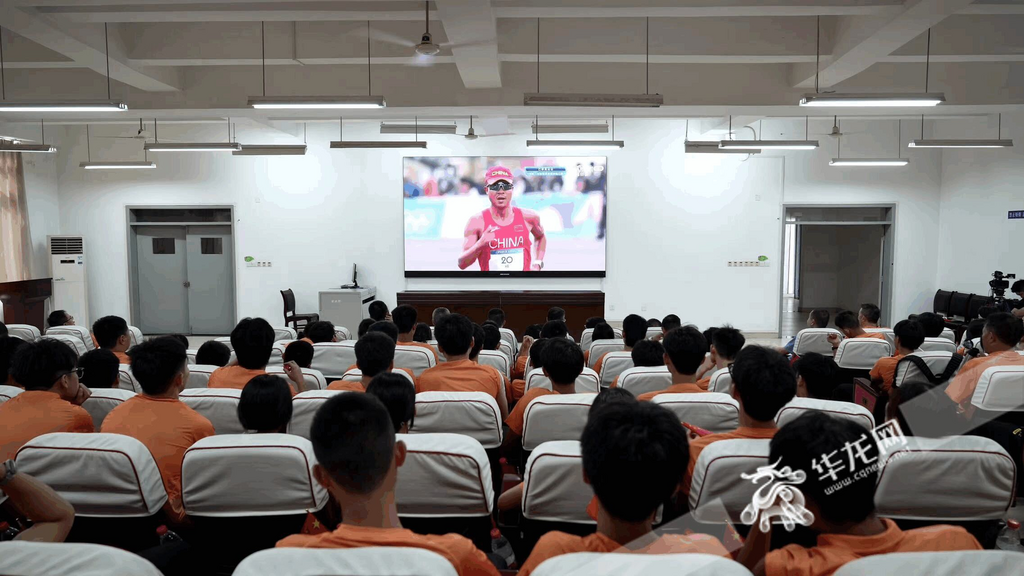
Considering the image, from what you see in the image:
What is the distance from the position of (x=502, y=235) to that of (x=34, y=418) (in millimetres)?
8201

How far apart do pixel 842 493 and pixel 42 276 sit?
1222 centimetres

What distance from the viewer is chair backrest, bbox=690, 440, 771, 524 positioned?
1.88m

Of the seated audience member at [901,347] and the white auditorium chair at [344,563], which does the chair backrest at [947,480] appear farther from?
the seated audience member at [901,347]

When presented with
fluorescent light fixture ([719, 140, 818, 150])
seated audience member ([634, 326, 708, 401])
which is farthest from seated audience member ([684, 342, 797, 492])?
fluorescent light fixture ([719, 140, 818, 150])

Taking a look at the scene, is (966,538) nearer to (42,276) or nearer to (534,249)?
(534,249)

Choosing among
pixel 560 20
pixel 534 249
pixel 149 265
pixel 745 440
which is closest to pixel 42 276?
pixel 149 265

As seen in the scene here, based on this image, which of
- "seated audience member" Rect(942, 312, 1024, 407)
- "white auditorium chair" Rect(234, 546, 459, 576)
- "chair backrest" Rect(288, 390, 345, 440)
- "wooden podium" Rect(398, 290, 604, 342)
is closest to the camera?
"white auditorium chair" Rect(234, 546, 459, 576)

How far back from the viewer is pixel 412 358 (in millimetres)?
4199

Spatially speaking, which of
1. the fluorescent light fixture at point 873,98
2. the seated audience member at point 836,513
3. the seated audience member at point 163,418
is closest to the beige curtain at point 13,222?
the seated audience member at point 163,418

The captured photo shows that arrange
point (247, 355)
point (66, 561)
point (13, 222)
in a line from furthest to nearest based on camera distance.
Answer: point (13, 222)
point (247, 355)
point (66, 561)

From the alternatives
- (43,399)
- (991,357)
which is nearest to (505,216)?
(991,357)

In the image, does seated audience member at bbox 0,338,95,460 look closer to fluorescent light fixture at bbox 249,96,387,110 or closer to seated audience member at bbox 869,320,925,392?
fluorescent light fixture at bbox 249,96,387,110

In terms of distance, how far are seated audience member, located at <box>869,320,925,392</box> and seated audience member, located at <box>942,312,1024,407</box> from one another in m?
0.33

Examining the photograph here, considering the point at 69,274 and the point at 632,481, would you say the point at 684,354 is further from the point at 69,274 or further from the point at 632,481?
the point at 69,274
